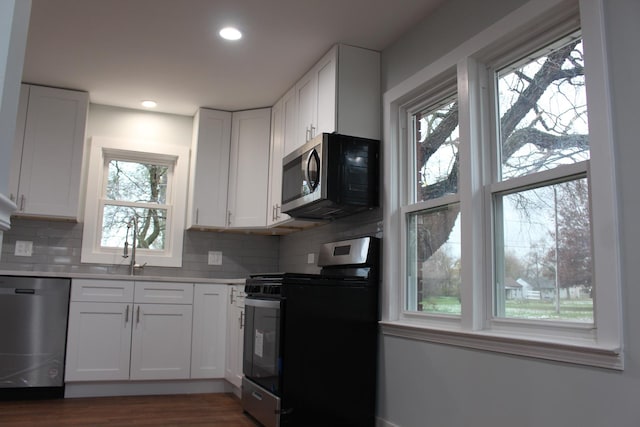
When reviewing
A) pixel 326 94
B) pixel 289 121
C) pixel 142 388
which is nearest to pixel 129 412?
pixel 142 388

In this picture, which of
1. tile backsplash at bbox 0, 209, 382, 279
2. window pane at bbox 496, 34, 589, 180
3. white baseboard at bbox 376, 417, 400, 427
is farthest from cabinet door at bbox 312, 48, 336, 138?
white baseboard at bbox 376, 417, 400, 427

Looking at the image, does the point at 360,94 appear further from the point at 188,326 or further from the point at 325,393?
the point at 188,326

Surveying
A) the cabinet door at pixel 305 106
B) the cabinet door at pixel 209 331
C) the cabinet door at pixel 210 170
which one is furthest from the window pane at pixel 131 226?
the cabinet door at pixel 305 106

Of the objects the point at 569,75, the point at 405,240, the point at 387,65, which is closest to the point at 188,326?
the point at 405,240

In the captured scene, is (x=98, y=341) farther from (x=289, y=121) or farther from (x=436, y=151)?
(x=436, y=151)

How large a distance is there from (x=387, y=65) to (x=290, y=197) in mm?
1105

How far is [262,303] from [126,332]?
4.88 ft

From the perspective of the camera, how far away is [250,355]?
3445 mm

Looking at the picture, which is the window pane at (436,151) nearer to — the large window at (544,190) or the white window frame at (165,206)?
the large window at (544,190)

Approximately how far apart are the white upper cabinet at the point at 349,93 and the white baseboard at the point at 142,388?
87.4 inches

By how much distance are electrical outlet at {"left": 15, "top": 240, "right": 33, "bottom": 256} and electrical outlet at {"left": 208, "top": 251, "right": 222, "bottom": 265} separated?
148 cm

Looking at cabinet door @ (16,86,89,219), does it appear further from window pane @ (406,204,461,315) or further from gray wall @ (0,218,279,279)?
window pane @ (406,204,461,315)

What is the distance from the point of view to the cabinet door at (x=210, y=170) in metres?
4.76

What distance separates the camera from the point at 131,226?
16.0ft
